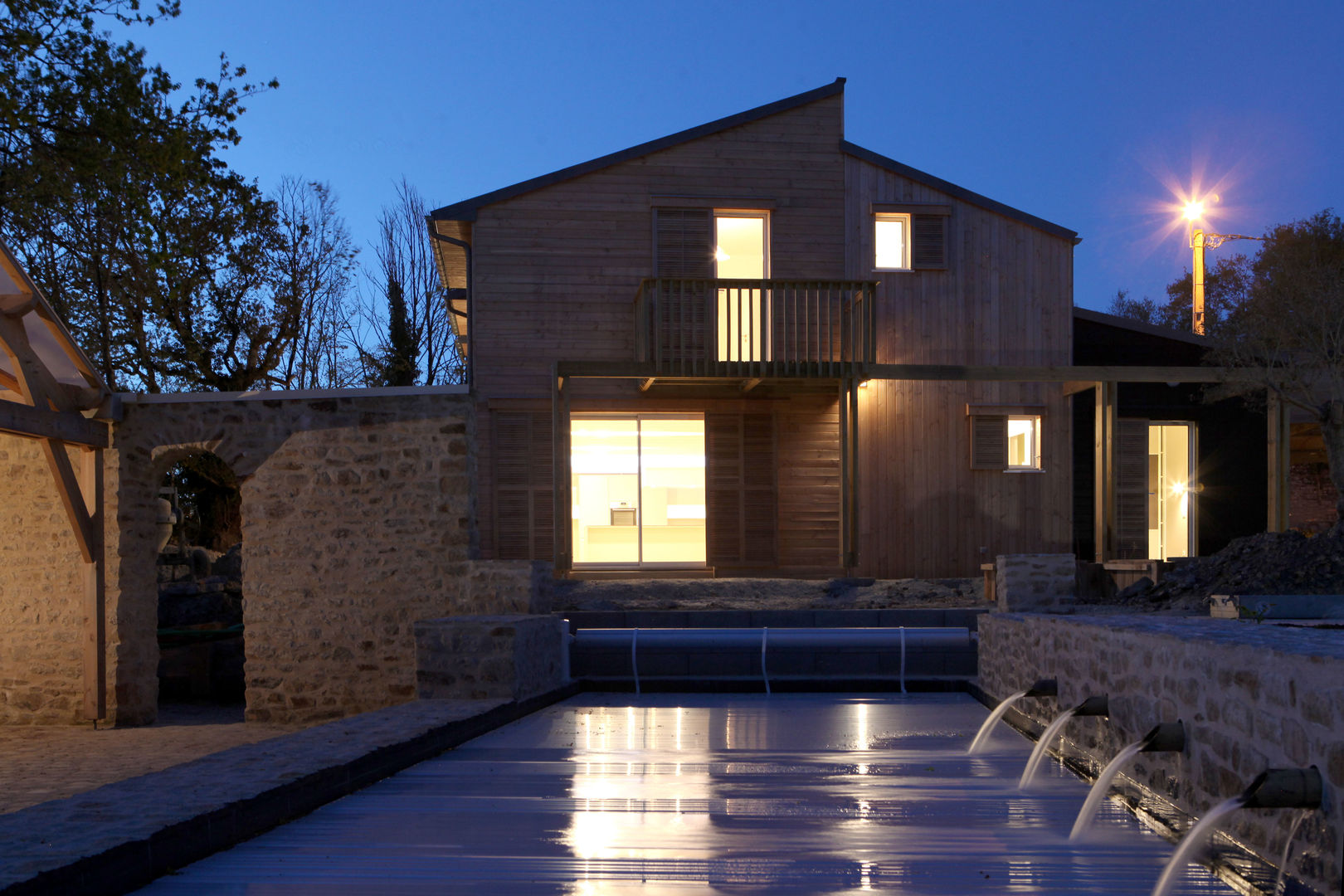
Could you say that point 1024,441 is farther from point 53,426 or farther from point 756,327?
point 53,426

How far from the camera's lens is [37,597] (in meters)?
10.7

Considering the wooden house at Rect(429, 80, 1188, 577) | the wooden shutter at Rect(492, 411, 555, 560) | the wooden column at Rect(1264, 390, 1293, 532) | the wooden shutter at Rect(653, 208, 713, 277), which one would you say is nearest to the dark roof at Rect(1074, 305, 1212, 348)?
the wooden house at Rect(429, 80, 1188, 577)

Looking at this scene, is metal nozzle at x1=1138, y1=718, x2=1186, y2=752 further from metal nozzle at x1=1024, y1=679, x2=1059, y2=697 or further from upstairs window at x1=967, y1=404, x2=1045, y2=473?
upstairs window at x1=967, y1=404, x2=1045, y2=473

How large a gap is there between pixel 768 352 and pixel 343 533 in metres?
5.63

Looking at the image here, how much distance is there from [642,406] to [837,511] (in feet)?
9.39

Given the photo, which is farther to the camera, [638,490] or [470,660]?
[638,490]

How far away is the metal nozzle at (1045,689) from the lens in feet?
18.4

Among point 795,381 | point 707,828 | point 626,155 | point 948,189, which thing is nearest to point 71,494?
point 626,155

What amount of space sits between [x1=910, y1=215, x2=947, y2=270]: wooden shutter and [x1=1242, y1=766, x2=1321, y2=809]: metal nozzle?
12.0 metres

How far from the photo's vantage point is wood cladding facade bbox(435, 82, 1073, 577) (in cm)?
1380

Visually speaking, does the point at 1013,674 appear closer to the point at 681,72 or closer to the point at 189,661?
the point at 189,661

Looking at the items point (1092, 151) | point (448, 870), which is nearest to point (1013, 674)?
point (448, 870)

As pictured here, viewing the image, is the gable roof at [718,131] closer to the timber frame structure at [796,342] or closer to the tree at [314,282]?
the timber frame structure at [796,342]

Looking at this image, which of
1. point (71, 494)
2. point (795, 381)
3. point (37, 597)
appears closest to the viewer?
point (71, 494)
